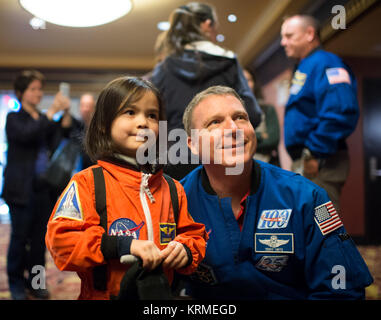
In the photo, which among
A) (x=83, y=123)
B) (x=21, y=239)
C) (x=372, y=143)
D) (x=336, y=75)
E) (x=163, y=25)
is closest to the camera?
(x=83, y=123)

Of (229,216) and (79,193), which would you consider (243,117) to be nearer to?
(229,216)

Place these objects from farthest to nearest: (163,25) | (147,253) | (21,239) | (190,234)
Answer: (21,239) < (163,25) < (190,234) < (147,253)

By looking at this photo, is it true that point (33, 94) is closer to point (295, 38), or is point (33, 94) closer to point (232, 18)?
point (232, 18)

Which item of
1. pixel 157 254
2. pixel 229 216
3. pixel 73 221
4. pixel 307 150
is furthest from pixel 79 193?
pixel 307 150

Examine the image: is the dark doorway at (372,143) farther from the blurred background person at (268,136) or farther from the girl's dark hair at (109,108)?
the girl's dark hair at (109,108)

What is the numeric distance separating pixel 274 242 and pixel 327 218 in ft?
0.43

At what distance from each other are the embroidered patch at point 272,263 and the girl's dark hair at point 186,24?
2.15 ft

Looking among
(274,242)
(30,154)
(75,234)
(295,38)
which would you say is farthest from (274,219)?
(30,154)

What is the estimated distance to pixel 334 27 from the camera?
2.91 feet

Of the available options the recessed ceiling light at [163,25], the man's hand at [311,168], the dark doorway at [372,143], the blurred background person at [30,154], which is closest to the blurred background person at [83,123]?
the blurred background person at [30,154]

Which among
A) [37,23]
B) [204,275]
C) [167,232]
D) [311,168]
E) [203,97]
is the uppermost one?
[37,23]

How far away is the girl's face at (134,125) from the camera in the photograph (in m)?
0.66

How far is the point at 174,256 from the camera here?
58 centimetres
